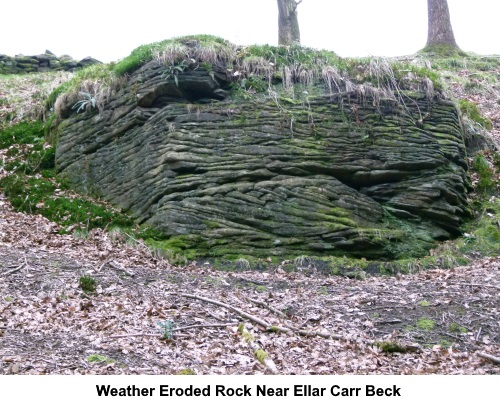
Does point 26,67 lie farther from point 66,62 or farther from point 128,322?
point 128,322

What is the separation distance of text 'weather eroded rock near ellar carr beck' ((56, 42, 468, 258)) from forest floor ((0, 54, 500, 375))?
36.0 inches

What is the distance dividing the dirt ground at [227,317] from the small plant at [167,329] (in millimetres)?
16

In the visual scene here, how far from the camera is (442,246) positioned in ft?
31.8

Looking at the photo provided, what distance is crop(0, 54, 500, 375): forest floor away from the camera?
5.29 metres

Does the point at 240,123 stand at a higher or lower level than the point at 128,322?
higher

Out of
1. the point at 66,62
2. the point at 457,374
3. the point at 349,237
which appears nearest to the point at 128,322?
the point at 457,374

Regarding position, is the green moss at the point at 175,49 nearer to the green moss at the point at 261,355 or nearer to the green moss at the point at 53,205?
the green moss at the point at 53,205

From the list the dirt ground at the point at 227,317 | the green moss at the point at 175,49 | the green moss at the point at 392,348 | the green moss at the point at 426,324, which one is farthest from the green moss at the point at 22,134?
the green moss at the point at 392,348

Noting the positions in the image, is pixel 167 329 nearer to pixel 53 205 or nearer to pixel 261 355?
pixel 261 355

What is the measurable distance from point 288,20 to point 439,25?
5855 millimetres

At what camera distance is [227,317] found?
21.7 feet

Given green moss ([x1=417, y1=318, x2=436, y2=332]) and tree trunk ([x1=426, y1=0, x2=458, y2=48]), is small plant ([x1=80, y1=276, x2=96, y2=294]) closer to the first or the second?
green moss ([x1=417, y1=318, x2=436, y2=332])

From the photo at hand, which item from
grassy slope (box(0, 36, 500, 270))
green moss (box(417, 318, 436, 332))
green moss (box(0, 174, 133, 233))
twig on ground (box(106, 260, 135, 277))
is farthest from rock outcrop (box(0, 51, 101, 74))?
green moss (box(417, 318, 436, 332))

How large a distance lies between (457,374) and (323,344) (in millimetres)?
1447
